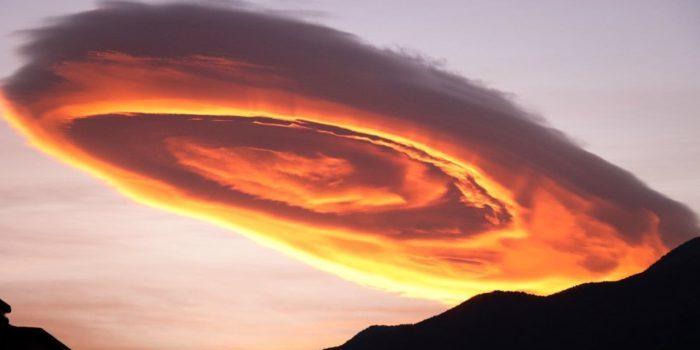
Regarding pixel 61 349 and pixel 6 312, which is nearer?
pixel 6 312

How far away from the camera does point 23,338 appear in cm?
3347

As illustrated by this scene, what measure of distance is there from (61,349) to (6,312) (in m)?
3.40

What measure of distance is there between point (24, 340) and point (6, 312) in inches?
85.2

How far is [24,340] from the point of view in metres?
33.6

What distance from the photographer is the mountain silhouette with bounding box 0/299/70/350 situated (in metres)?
32.4

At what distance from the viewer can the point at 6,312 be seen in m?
31.9

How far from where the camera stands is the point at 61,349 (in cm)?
3444

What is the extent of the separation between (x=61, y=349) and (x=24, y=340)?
1551mm

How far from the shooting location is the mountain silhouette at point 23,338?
32.4 meters
